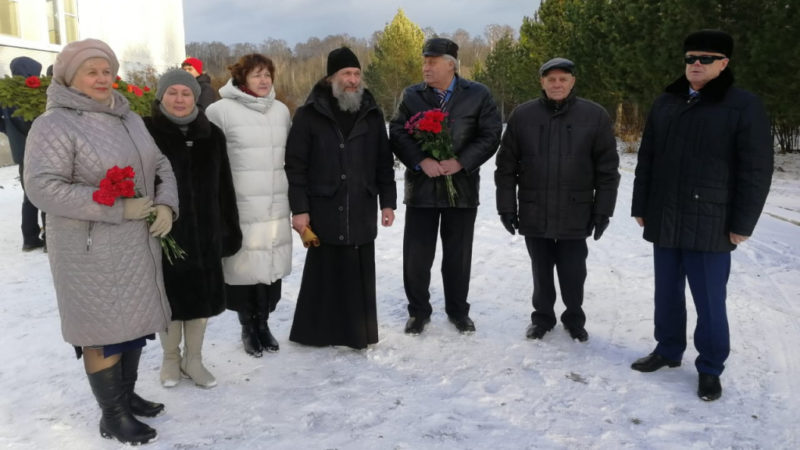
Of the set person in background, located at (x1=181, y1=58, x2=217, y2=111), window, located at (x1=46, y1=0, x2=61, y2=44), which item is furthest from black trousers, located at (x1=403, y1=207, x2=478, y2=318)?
window, located at (x1=46, y1=0, x2=61, y2=44)

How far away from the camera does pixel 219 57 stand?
95875 mm

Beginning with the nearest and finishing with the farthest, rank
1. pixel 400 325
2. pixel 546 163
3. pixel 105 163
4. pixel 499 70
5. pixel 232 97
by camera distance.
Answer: pixel 105 163
pixel 232 97
pixel 546 163
pixel 400 325
pixel 499 70

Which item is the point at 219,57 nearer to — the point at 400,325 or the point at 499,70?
the point at 499,70

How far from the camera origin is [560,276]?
445 centimetres

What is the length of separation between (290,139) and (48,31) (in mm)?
15553

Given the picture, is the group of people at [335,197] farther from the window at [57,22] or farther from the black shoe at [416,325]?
the window at [57,22]

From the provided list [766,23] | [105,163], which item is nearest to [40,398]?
[105,163]

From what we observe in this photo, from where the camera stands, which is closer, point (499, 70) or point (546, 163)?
point (546, 163)

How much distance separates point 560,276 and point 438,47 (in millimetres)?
1907

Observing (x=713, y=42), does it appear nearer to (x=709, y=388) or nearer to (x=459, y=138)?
(x=459, y=138)

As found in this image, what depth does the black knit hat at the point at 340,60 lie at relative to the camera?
4.02 meters

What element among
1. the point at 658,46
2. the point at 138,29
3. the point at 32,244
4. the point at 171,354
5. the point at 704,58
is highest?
the point at 138,29

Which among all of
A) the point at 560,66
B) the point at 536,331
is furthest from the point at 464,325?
the point at 560,66

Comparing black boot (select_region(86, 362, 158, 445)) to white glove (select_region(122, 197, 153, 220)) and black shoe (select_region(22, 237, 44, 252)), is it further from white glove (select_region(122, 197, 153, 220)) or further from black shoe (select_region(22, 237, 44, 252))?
black shoe (select_region(22, 237, 44, 252))
